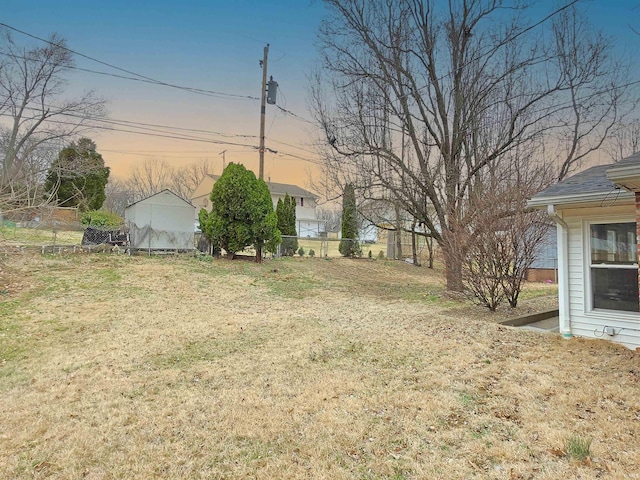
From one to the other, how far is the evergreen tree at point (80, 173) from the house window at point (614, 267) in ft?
58.3

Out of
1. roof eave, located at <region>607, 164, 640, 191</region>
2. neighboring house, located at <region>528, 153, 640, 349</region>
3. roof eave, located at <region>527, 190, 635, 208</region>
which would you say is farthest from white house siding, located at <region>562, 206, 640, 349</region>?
roof eave, located at <region>607, 164, 640, 191</region>

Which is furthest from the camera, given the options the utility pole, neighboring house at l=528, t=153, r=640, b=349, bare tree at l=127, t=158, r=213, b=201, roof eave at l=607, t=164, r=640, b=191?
bare tree at l=127, t=158, r=213, b=201

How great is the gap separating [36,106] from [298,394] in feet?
70.8

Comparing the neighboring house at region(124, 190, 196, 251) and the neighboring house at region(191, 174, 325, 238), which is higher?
the neighboring house at region(191, 174, 325, 238)

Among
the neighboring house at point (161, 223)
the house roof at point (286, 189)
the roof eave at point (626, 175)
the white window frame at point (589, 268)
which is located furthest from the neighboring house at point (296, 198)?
the roof eave at point (626, 175)

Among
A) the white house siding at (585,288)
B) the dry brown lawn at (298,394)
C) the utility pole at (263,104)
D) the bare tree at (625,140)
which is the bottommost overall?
the dry brown lawn at (298,394)

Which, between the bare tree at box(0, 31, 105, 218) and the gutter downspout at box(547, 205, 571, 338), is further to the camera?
the bare tree at box(0, 31, 105, 218)

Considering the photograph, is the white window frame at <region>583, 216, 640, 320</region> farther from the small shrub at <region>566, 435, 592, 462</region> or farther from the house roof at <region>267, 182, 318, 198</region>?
the house roof at <region>267, 182, 318, 198</region>

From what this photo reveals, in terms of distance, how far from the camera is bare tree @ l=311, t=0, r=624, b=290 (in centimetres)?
1043

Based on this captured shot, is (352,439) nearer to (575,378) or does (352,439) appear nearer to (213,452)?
(213,452)

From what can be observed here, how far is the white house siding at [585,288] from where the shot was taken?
529cm

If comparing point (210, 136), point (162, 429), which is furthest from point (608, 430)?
point (210, 136)

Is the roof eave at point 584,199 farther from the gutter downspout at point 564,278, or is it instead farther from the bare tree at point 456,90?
the bare tree at point 456,90

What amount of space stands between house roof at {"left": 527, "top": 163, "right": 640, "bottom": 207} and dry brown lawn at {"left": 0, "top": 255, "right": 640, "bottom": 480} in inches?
82.8
